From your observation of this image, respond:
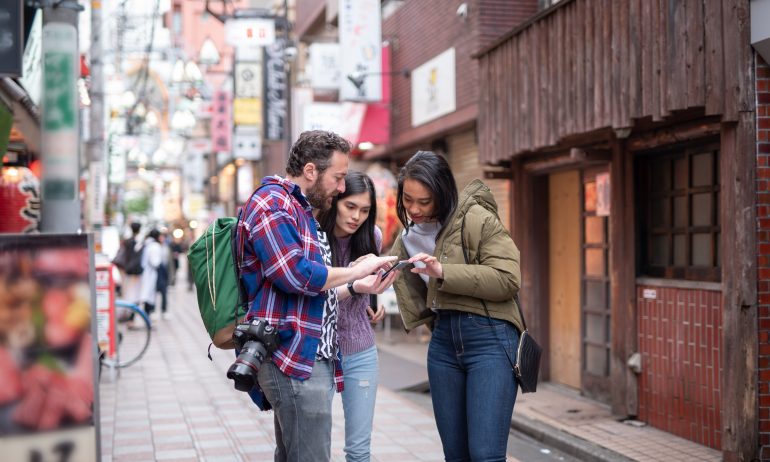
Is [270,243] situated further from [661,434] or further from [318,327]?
[661,434]

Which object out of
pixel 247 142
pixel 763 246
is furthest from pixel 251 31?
pixel 763 246

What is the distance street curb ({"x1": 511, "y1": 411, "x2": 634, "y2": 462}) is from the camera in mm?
7328

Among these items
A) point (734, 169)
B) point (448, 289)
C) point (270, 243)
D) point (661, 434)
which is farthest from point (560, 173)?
point (270, 243)

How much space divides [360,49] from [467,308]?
41.9 ft

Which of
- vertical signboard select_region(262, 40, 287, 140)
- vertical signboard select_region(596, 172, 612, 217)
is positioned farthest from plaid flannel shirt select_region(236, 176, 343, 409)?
vertical signboard select_region(262, 40, 287, 140)

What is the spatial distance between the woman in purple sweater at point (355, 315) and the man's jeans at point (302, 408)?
0.82 meters

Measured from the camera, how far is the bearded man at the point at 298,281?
363 centimetres

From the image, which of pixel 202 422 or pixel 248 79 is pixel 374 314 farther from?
pixel 248 79

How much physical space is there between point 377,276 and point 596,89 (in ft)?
15.6

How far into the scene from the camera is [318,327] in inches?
149

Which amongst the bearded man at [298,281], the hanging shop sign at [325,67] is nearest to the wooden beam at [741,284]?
the bearded man at [298,281]

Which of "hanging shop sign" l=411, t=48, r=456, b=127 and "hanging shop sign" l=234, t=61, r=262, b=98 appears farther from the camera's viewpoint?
"hanging shop sign" l=234, t=61, r=262, b=98

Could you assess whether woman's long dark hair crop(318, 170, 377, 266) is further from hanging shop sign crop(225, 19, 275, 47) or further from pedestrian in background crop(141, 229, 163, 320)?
hanging shop sign crop(225, 19, 275, 47)

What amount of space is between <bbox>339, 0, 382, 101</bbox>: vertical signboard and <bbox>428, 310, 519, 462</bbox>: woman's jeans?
40.8 feet
